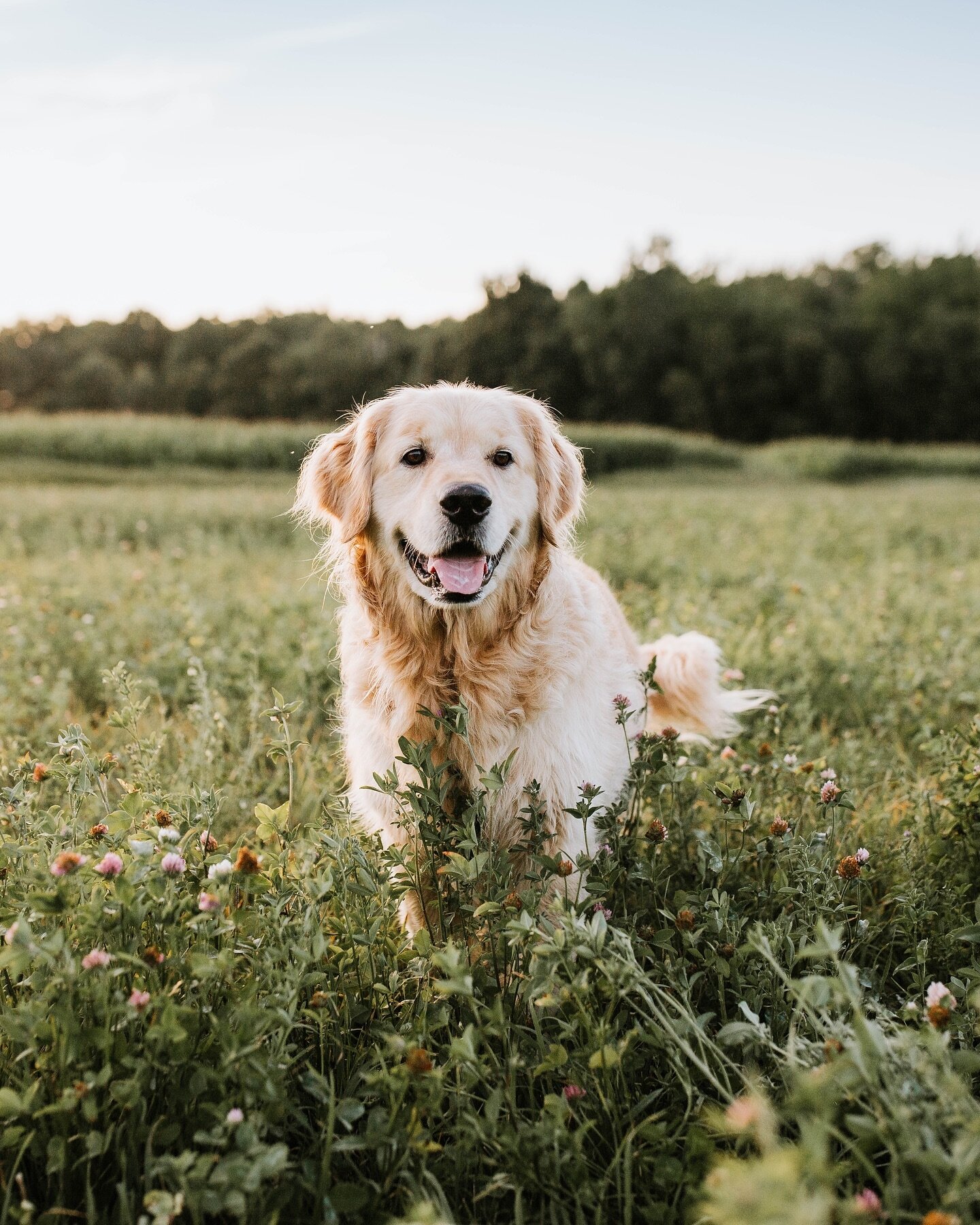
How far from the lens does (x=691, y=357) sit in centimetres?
3988

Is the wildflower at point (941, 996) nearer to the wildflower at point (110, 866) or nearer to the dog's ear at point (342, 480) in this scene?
the wildflower at point (110, 866)

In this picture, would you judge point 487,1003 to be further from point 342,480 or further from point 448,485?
point 342,480

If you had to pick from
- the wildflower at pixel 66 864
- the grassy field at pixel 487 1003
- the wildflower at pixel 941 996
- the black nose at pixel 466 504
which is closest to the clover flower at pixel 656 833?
the grassy field at pixel 487 1003

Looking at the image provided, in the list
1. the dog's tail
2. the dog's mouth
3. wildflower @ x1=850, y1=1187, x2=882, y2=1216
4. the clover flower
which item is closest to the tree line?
the dog's tail

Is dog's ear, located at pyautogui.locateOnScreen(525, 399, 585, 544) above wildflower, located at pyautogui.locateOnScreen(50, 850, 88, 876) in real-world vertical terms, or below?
above

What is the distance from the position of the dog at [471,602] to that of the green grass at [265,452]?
1124 cm

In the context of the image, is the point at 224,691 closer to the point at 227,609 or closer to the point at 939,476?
the point at 227,609

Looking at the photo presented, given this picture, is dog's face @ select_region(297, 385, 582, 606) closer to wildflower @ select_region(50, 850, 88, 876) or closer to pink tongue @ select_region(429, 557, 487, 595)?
pink tongue @ select_region(429, 557, 487, 595)

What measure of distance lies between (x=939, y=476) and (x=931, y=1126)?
26.2m

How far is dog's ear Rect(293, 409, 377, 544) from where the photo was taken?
2643 millimetres

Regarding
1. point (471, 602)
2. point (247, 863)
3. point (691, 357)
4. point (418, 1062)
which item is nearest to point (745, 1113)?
point (418, 1062)

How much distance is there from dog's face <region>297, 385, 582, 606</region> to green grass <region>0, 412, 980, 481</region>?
11.2 metres

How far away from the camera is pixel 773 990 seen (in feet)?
5.59

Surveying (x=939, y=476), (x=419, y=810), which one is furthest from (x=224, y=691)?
(x=939, y=476)
